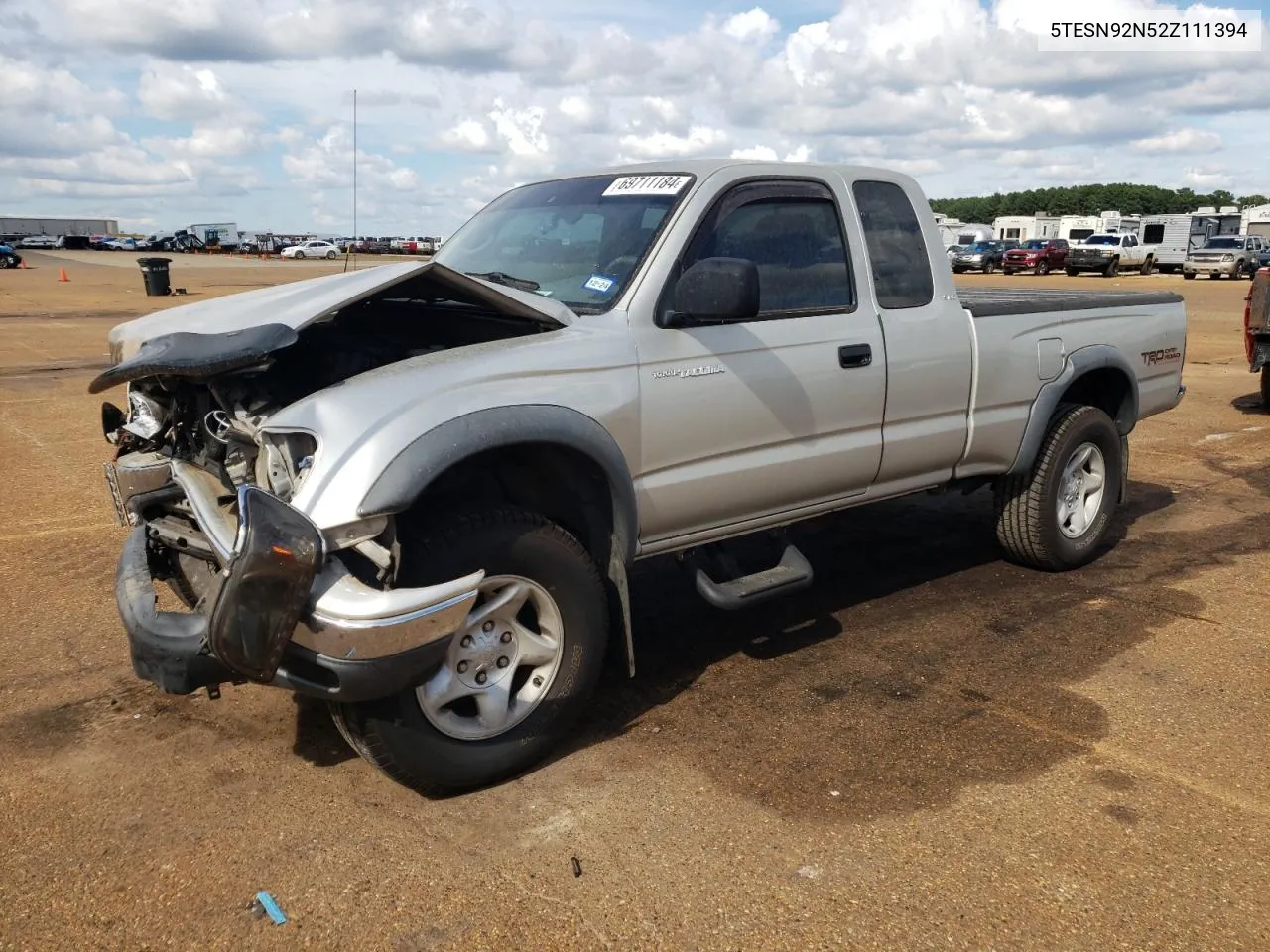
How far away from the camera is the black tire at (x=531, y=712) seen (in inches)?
123

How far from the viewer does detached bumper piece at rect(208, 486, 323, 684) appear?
8.94ft

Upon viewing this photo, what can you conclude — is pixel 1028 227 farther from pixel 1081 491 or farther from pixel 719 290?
pixel 719 290

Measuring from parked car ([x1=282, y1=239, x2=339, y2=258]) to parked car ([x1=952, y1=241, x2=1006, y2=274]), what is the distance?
1436 inches

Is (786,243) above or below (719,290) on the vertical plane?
above

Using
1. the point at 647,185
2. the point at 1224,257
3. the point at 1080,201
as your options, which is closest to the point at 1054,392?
the point at 647,185

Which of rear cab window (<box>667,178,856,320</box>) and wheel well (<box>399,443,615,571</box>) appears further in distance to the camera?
rear cab window (<box>667,178,856,320</box>)

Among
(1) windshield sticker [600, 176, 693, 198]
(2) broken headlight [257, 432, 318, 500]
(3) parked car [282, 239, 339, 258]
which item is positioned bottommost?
(2) broken headlight [257, 432, 318, 500]

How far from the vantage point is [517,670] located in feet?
11.6

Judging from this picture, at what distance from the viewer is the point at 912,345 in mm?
4484

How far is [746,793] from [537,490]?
120 centimetres

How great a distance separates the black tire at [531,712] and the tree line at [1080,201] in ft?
428

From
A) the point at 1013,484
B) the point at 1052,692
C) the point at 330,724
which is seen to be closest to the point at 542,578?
the point at 330,724

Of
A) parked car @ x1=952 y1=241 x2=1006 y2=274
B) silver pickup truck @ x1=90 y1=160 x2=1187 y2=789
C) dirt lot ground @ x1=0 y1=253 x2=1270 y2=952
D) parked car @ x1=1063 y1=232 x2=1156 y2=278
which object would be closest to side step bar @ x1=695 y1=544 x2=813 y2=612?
silver pickup truck @ x1=90 y1=160 x2=1187 y2=789

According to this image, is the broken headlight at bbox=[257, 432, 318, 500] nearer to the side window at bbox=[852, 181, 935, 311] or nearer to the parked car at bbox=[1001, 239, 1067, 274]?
the side window at bbox=[852, 181, 935, 311]
